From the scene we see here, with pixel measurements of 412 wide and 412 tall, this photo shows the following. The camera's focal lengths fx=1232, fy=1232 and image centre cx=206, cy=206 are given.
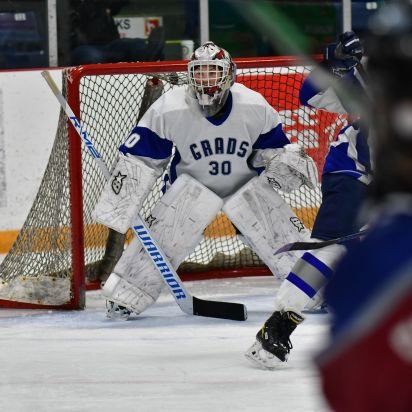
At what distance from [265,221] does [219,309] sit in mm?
346

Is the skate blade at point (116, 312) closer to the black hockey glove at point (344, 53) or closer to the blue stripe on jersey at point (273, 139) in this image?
the blue stripe on jersey at point (273, 139)

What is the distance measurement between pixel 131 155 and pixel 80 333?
2.03 ft

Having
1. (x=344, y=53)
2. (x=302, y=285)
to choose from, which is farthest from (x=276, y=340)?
(x=344, y=53)

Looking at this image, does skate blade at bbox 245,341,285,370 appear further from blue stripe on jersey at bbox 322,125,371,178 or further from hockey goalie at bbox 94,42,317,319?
hockey goalie at bbox 94,42,317,319

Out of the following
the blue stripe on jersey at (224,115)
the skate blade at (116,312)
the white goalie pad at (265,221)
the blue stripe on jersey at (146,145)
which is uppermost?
the blue stripe on jersey at (224,115)

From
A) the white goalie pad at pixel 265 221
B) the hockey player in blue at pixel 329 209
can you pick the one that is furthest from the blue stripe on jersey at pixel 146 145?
the hockey player in blue at pixel 329 209

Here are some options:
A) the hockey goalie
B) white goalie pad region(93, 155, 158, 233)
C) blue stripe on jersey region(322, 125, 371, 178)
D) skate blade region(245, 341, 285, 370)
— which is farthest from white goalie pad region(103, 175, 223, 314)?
skate blade region(245, 341, 285, 370)

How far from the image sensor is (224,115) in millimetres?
4156

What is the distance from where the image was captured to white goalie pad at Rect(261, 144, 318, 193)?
411cm

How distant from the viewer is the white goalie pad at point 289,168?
13.5 feet

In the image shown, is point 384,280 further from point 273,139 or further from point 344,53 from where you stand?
point 273,139

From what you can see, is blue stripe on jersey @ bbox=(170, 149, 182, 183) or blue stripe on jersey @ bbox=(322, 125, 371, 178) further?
blue stripe on jersey @ bbox=(170, 149, 182, 183)

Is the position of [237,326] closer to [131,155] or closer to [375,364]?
[131,155]

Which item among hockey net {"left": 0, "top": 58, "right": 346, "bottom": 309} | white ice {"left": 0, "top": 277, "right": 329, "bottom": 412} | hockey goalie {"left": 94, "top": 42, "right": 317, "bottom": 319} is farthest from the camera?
hockey net {"left": 0, "top": 58, "right": 346, "bottom": 309}
